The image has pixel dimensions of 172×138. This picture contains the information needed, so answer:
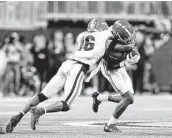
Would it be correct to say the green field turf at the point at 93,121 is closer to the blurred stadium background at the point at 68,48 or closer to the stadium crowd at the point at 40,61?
the blurred stadium background at the point at 68,48

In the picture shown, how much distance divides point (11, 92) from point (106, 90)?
6.74 ft

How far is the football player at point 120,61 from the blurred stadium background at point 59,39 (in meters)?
6.93

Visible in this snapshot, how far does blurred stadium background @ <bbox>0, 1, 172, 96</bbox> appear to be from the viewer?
1509 centimetres

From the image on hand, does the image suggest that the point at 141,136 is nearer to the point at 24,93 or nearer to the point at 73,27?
the point at 24,93

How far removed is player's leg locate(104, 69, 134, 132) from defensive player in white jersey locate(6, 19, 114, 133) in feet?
1.54

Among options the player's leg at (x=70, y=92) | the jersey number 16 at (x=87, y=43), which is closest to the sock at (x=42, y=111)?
the player's leg at (x=70, y=92)

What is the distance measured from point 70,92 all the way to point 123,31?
2.98 ft

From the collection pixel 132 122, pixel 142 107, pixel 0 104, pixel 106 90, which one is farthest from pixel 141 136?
pixel 106 90

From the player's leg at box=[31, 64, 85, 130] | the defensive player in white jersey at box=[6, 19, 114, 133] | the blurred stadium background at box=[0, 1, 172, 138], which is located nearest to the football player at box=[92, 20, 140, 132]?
the defensive player in white jersey at box=[6, 19, 114, 133]

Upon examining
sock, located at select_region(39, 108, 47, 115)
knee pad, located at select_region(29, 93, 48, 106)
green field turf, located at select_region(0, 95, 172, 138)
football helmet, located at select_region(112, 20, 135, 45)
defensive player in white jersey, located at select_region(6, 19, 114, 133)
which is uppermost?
football helmet, located at select_region(112, 20, 135, 45)

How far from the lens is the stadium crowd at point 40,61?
1498 cm

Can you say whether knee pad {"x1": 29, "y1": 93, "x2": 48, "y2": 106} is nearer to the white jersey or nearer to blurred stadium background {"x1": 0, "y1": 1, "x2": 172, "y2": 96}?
the white jersey

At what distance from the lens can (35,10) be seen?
16812mm

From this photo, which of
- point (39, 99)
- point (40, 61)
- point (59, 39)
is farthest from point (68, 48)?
point (39, 99)
